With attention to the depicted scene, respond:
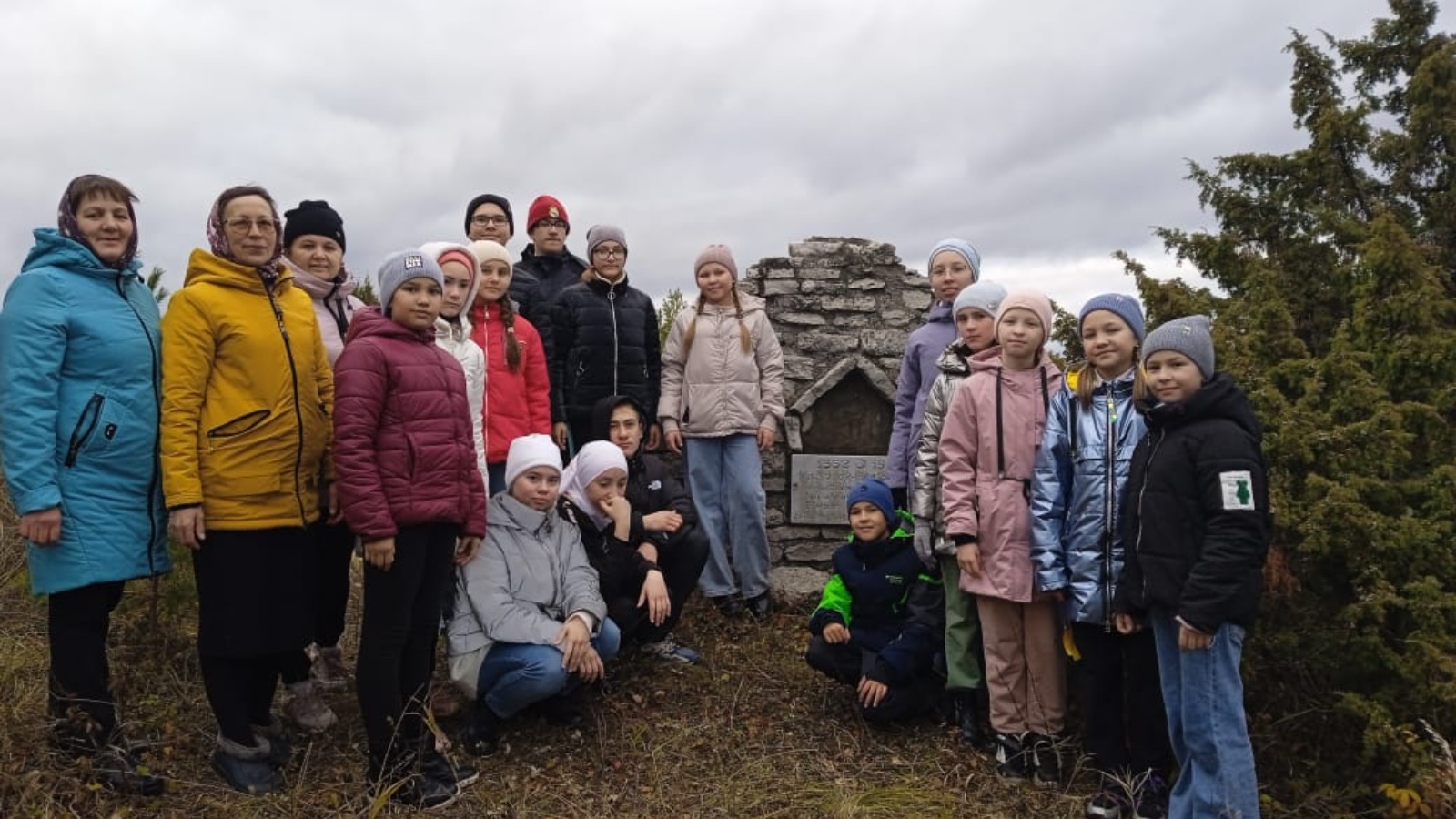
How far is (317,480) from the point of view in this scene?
10.0 feet

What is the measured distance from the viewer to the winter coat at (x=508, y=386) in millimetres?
4152

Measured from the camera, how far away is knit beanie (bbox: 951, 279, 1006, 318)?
3861mm

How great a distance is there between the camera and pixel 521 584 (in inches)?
143

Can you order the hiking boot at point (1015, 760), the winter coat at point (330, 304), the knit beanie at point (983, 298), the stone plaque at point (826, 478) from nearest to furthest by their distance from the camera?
1. the winter coat at point (330, 304)
2. the hiking boot at point (1015, 760)
3. the knit beanie at point (983, 298)
4. the stone plaque at point (826, 478)

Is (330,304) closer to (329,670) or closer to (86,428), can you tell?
(86,428)

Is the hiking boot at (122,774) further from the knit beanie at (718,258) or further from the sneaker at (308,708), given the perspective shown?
the knit beanie at (718,258)

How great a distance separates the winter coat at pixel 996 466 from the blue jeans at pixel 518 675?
5.40 feet

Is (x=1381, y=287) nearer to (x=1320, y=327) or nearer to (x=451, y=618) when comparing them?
(x=1320, y=327)

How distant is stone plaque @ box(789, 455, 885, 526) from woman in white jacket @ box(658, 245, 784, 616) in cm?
75

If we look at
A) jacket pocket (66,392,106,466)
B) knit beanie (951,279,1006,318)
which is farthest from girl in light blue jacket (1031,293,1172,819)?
jacket pocket (66,392,106,466)

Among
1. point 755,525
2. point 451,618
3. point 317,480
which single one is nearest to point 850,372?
point 755,525

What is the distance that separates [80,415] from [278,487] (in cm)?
59

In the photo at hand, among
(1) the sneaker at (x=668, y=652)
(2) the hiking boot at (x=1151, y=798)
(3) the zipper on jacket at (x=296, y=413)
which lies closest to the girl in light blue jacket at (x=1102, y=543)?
(2) the hiking boot at (x=1151, y=798)

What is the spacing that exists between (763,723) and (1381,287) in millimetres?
3379
